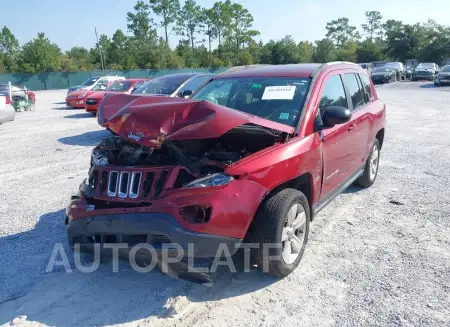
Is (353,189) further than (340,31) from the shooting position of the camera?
No

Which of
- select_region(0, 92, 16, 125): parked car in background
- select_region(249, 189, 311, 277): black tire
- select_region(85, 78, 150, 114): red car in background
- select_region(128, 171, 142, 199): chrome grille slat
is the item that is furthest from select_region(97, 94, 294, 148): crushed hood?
select_region(85, 78, 150, 114): red car in background

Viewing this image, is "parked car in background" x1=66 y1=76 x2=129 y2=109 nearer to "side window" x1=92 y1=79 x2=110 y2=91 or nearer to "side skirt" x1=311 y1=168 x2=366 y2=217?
"side window" x1=92 y1=79 x2=110 y2=91

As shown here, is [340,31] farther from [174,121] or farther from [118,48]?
[174,121]

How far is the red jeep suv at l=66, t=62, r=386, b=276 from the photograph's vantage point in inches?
112

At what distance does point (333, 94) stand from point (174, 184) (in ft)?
7.36

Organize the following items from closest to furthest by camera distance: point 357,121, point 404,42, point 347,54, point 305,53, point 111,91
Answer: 1. point 357,121
2. point 111,91
3. point 404,42
4. point 305,53
5. point 347,54

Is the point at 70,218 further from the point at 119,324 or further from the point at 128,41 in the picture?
the point at 128,41

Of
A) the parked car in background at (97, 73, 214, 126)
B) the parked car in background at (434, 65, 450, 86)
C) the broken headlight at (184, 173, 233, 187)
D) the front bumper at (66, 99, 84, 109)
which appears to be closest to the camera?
the broken headlight at (184, 173, 233, 187)

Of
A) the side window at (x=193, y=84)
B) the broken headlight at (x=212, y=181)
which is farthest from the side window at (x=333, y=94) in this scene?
the side window at (x=193, y=84)

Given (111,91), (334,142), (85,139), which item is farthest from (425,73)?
(334,142)

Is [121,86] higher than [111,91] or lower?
higher

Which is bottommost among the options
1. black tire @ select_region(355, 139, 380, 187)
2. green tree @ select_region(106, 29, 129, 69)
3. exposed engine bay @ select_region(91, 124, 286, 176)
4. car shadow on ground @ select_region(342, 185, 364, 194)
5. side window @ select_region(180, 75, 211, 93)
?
car shadow on ground @ select_region(342, 185, 364, 194)

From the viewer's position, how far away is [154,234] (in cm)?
282

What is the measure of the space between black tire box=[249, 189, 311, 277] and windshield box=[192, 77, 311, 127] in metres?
0.82
